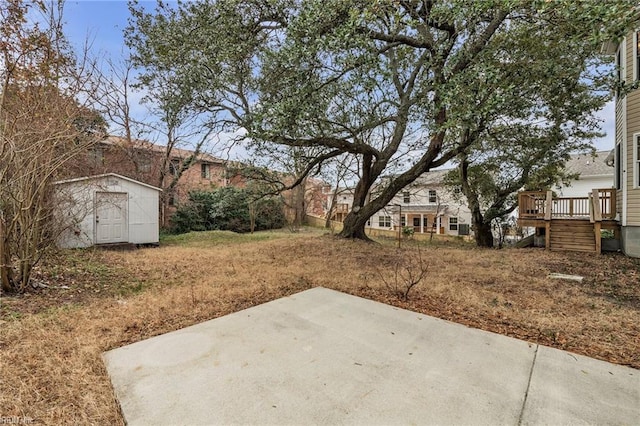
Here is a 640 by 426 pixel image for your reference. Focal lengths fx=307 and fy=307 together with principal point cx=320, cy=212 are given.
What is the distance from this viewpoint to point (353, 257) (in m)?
7.40

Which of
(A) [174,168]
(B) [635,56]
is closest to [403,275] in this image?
(B) [635,56]

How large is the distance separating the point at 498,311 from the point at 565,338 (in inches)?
31.1

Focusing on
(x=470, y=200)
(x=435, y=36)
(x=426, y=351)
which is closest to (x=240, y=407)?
(x=426, y=351)

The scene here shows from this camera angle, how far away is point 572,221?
9.20 m

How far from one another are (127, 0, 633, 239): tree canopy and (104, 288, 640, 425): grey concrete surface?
340 cm

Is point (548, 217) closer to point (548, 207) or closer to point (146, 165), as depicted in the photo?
point (548, 207)

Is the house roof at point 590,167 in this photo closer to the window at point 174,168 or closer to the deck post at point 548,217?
the deck post at point 548,217

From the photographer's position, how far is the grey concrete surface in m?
1.80

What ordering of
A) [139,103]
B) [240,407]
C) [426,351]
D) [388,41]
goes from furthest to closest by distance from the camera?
[139,103] < [388,41] < [426,351] < [240,407]

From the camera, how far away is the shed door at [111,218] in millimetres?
9008

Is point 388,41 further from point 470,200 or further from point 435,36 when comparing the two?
point 470,200

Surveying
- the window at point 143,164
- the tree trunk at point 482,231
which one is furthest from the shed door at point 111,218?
the tree trunk at point 482,231

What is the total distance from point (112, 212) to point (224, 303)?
758cm

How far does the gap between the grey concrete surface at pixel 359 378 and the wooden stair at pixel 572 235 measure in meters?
8.11
